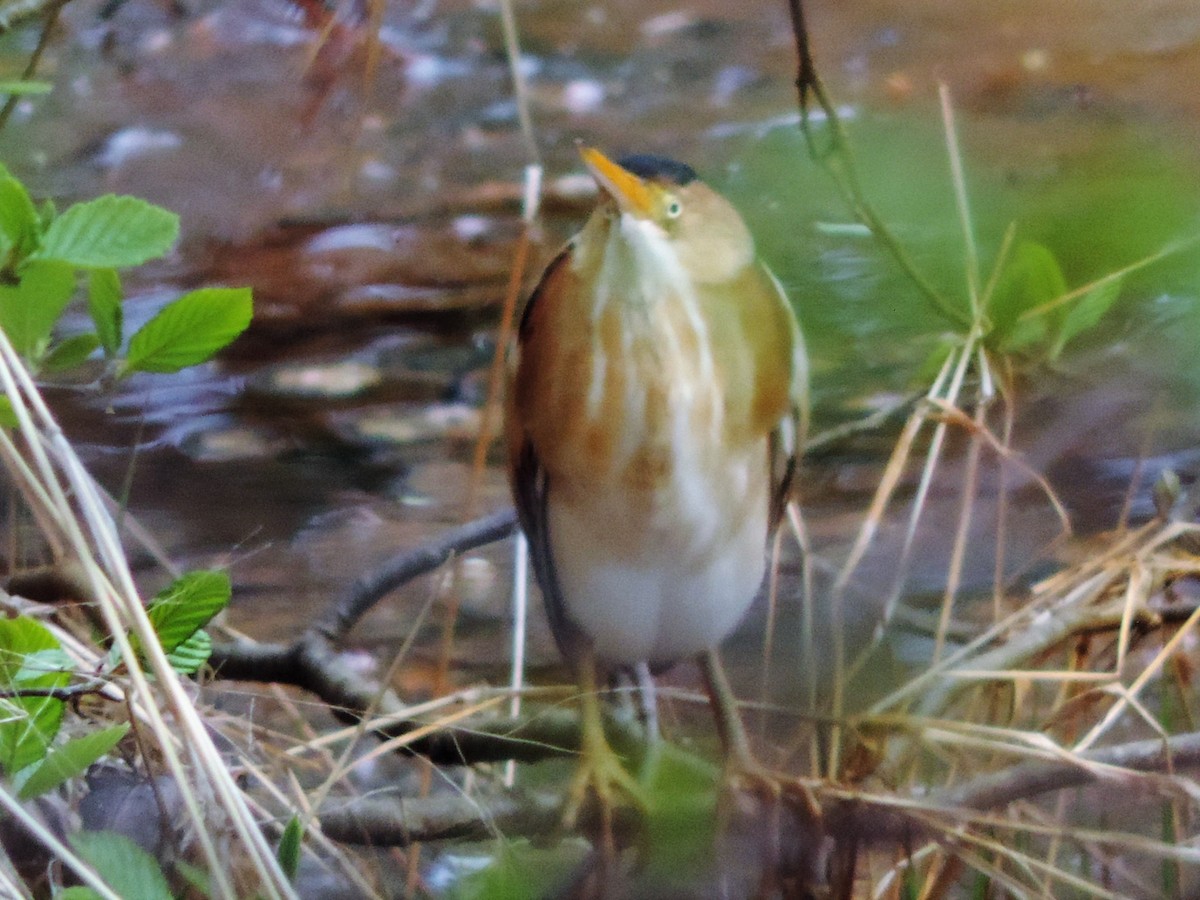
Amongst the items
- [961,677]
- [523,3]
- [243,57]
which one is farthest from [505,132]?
[961,677]

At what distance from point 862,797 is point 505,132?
0.68 metres

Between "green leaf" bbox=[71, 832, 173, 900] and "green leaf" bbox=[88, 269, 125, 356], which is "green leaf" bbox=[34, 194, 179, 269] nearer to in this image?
"green leaf" bbox=[88, 269, 125, 356]

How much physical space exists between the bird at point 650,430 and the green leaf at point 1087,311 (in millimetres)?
78

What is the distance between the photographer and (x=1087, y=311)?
36 centimetres

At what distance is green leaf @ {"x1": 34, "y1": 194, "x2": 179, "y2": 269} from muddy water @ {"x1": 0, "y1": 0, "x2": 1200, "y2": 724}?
156 millimetres

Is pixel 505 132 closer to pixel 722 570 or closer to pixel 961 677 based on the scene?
pixel 722 570

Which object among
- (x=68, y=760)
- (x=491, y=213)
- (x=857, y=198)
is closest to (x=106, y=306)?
(x=68, y=760)

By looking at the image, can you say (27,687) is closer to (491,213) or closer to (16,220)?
(16,220)

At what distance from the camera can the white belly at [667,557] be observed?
51 cm

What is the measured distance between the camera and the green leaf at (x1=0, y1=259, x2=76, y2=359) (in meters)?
0.38


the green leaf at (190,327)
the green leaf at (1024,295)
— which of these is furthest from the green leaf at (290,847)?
the green leaf at (1024,295)

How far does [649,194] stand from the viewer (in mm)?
403

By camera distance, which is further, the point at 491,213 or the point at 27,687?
the point at 491,213

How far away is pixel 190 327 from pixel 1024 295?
0.78 ft
